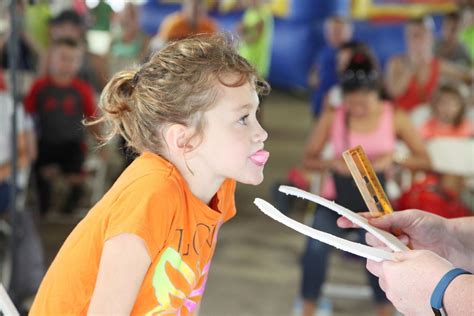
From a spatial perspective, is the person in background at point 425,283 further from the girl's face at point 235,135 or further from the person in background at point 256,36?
the person in background at point 256,36

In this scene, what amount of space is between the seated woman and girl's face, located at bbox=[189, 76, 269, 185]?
189 cm

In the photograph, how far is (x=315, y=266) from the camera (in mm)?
3391

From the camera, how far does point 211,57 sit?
157cm

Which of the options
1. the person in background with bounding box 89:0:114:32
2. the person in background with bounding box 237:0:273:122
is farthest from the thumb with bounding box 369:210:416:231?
the person in background with bounding box 89:0:114:32

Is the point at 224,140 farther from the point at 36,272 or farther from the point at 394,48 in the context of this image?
the point at 394,48

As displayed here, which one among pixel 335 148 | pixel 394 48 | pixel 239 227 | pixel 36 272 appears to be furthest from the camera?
pixel 394 48

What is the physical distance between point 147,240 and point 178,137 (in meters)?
0.25

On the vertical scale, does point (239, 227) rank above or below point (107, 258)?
below

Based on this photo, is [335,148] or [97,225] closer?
[97,225]

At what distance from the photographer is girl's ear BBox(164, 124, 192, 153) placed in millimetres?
1550

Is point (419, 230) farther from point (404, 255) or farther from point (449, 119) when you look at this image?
point (449, 119)

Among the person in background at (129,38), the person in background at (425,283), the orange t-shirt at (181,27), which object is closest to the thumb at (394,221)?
the person in background at (425,283)

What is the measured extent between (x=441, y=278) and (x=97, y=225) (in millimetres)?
604

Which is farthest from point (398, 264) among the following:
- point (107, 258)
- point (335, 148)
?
point (335, 148)
